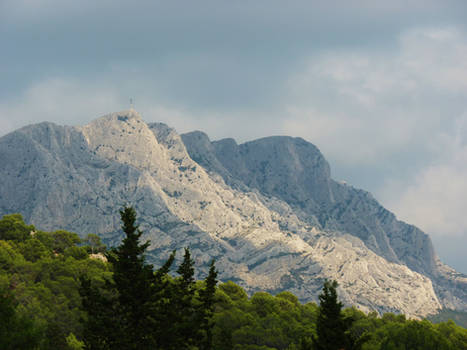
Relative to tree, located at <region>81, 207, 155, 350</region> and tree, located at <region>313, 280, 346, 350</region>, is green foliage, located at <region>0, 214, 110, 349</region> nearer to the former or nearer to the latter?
tree, located at <region>81, 207, 155, 350</region>

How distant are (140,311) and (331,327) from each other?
2085 centimetres

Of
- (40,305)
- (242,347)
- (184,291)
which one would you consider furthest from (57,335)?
(242,347)

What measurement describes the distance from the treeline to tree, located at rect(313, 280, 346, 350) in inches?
3.2

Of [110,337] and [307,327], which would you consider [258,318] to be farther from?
[110,337]

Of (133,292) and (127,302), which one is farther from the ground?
(133,292)

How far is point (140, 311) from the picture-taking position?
172 feet

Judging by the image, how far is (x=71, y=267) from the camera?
144m

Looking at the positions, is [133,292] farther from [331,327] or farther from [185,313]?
[331,327]

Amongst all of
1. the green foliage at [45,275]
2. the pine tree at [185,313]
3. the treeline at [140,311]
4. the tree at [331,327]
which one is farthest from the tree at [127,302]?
the green foliage at [45,275]

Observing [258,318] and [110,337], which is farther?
[258,318]

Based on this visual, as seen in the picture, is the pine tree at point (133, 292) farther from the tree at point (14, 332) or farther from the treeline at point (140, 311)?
Answer: the tree at point (14, 332)

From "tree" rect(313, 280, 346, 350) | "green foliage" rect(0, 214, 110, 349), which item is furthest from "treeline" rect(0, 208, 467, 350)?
"green foliage" rect(0, 214, 110, 349)

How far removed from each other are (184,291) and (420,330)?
233 feet

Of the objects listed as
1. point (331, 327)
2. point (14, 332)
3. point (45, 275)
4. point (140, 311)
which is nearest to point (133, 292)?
point (140, 311)
